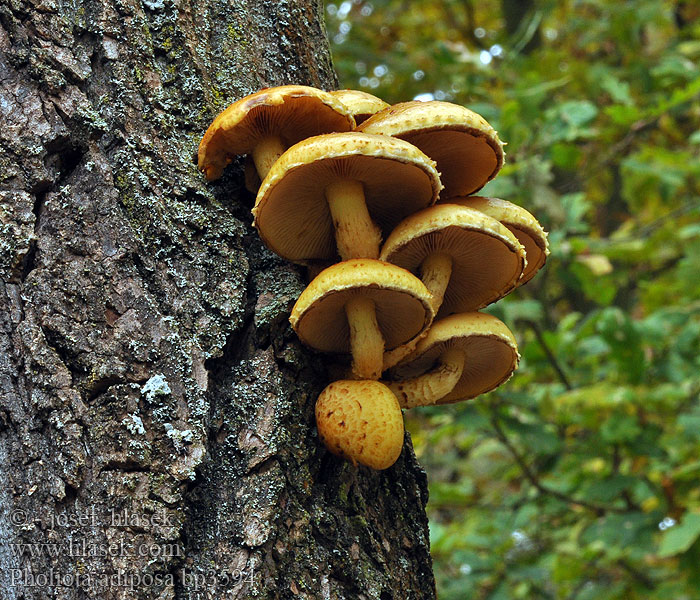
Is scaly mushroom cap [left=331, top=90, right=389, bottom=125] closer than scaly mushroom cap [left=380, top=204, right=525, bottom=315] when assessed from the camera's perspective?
No

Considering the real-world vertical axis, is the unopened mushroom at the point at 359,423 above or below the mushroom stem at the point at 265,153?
below

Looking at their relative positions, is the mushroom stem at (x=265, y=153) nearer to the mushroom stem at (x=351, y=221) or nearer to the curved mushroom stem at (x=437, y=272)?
the mushroom stem at (x=351, y=221)

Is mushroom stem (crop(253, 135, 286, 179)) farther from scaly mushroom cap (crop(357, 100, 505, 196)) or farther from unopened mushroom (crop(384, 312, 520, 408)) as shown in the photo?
unopened mushroom (crop(384, 312, 520, 408))

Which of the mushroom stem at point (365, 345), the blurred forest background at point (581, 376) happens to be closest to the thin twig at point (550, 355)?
the blurred forest background at point (581, 376)

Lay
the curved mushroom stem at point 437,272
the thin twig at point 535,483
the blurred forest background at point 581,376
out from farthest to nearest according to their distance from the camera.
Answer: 1. the thin twig at point 535,483
2. the blurred forest background at point 581,376
3. the curved mushroom stem at point 437,272

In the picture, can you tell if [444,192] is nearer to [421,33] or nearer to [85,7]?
[85,7]

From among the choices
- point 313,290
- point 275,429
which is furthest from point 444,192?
point 275,429

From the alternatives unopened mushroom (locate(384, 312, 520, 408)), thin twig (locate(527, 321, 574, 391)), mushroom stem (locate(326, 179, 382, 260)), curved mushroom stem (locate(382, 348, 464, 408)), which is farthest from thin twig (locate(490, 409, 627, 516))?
mushroom stem (locate(326, 179, 382, 260))

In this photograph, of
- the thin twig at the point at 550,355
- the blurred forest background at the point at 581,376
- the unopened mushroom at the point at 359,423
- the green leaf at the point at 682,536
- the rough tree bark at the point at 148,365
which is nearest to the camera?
the rough tree bark at the point at 148,365
